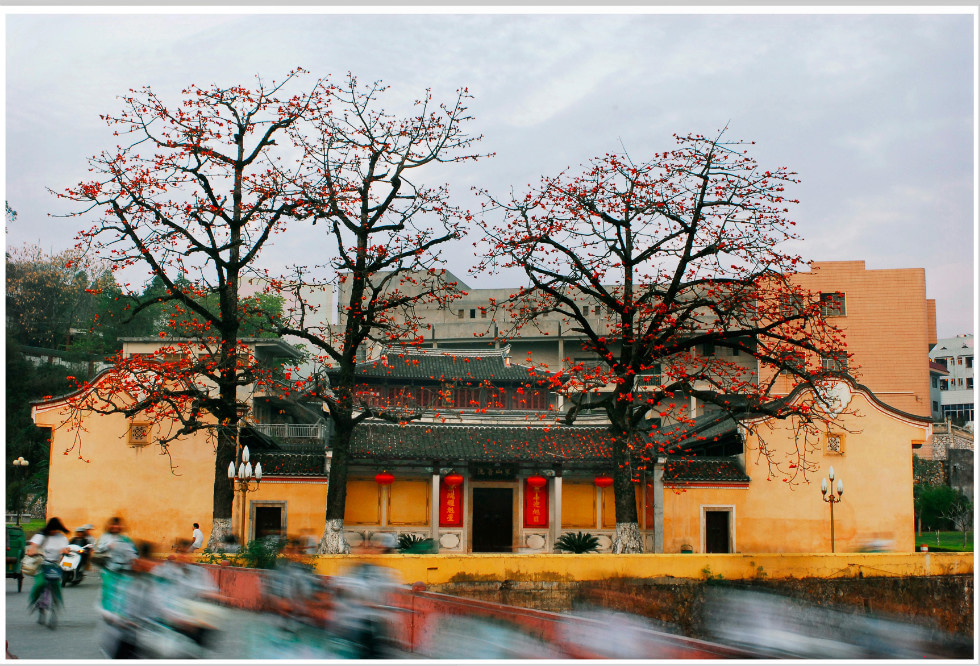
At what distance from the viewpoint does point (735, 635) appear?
1189 centimetres

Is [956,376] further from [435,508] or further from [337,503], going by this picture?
[337,503]

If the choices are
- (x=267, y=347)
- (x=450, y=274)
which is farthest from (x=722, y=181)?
(x=450, y=274)

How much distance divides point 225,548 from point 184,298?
4377 mm

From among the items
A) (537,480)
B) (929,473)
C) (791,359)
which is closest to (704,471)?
(537,480)

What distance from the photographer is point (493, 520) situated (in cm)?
2281

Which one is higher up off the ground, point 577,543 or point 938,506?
point 938,506

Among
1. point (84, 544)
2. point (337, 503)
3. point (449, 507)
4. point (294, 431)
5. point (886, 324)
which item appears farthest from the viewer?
point (886, 324)

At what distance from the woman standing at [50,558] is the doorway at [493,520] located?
1332 centimetres

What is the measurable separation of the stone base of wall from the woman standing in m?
5.83

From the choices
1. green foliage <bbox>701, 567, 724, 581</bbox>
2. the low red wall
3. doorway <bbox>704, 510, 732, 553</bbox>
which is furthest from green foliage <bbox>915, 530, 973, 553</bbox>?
the low red wall

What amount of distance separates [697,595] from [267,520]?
10.3 metres

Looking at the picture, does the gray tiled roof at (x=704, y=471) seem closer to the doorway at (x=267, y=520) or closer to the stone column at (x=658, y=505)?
→ the stone column at (x=658, y=505)

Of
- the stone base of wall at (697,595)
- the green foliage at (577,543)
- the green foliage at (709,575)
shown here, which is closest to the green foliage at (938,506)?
the stone base of wall at (697,595)

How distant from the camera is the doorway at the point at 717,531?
21266 mm
